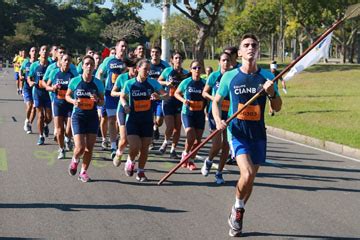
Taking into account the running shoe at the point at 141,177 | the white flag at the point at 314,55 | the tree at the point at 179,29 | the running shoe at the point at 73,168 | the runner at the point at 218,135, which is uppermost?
the tree at the point at 179,29

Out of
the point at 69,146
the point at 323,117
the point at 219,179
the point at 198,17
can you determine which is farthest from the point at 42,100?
the point at 198,17

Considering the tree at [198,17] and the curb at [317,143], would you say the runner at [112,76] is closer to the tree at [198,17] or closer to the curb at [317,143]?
the curb at [317,143]

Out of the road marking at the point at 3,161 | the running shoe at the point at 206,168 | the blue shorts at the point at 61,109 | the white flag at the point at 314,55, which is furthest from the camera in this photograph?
the blue shorts at the point at 61,109

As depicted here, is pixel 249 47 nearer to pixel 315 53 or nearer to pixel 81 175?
pixel 315 53

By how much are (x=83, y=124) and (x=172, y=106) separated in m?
2.87

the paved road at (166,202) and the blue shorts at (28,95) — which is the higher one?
the blue shorts at (28,95)

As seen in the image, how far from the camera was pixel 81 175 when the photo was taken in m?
9.42

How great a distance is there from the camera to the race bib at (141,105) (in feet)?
31.0

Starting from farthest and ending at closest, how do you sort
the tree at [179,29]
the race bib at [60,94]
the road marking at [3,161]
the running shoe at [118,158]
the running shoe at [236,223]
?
the tree at [179,29] < the race bib at [60,94] < the road marking at [3,161] < the running shoe at [118,158] < the running shoe at [236,223]

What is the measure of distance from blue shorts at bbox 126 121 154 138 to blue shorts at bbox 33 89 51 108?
451cm

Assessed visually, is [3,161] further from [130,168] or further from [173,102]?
[173,102]

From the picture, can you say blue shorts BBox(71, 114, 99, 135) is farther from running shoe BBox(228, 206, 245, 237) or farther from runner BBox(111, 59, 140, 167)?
running shoe BBox(228, 206, 245, 237)

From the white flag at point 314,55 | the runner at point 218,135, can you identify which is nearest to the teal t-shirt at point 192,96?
the runner at point 218,135

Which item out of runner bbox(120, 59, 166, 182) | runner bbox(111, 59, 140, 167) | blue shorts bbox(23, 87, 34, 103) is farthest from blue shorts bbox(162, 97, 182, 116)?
blue shorts bbox(23, 87, 34, 103)
